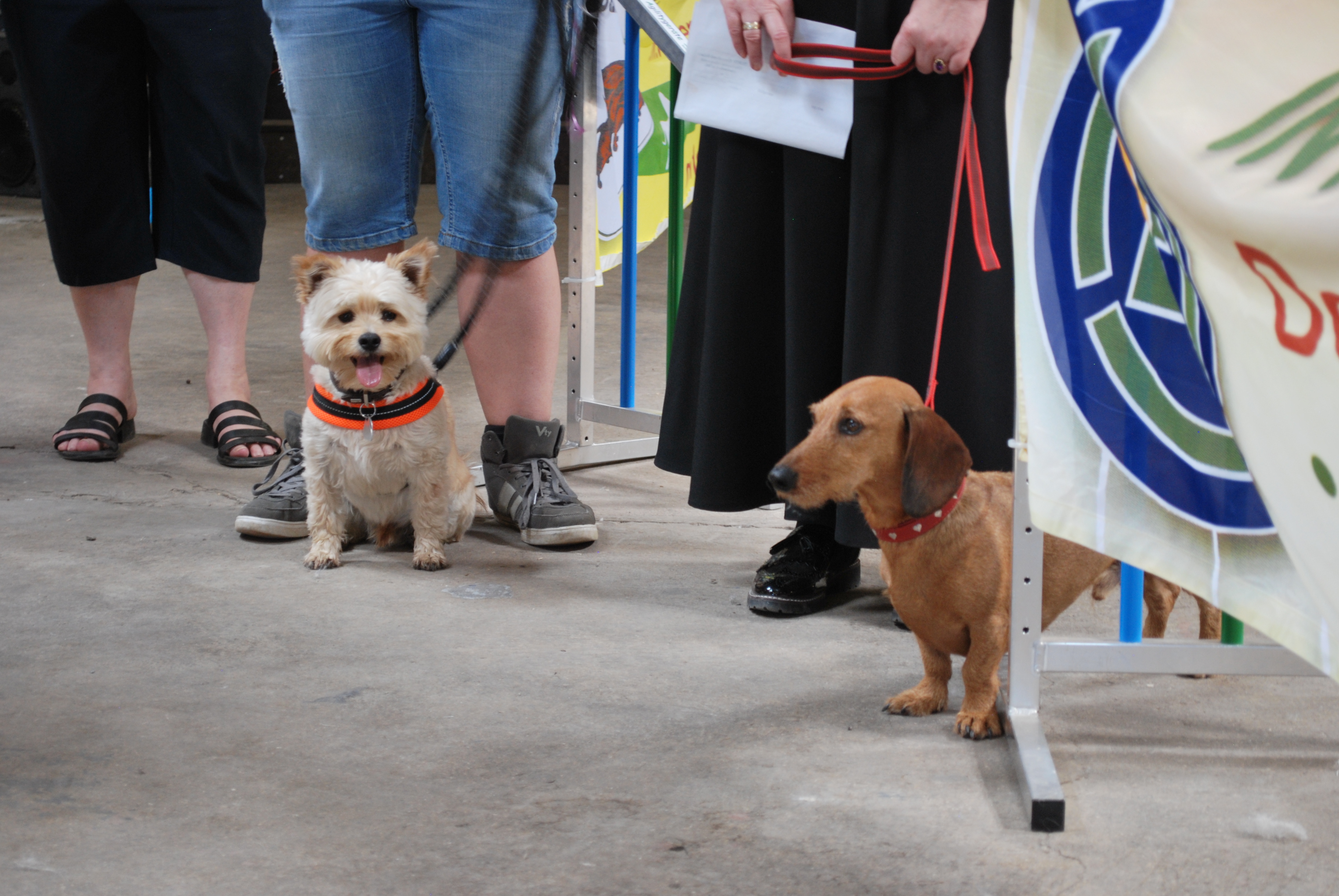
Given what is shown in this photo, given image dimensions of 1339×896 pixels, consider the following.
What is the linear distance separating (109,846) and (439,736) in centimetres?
39

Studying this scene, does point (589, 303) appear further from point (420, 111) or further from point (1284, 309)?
point (1284, 309)

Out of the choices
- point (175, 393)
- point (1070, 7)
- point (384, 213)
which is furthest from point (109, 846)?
point (175, 393)

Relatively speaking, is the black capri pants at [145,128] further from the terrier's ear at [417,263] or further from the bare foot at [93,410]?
the terrier's ear at [417,263]

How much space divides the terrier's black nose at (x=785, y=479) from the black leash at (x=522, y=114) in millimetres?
828

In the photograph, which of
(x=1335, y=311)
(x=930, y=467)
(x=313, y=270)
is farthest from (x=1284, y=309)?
(x=313, y=270)

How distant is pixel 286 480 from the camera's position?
2.49 metres

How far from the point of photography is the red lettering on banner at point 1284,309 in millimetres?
841

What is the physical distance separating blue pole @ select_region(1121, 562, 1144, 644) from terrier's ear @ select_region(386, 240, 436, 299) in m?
1.34

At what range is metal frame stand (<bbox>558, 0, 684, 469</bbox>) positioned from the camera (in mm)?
2900

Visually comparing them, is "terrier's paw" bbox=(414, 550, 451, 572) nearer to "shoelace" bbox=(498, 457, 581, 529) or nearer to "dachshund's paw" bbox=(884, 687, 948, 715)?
"shoelace" bbox=(498, 457, 581, 529)

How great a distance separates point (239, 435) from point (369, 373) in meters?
0.86

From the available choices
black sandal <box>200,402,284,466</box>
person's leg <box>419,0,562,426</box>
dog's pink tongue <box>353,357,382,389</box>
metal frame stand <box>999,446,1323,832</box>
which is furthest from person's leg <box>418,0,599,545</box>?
metal frame stand <box>999,446,1323,832</box>

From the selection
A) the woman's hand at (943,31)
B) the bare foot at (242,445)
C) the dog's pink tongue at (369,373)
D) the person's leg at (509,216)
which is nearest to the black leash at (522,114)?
the person's leg at (509,216)

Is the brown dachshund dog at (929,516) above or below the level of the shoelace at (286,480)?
above
